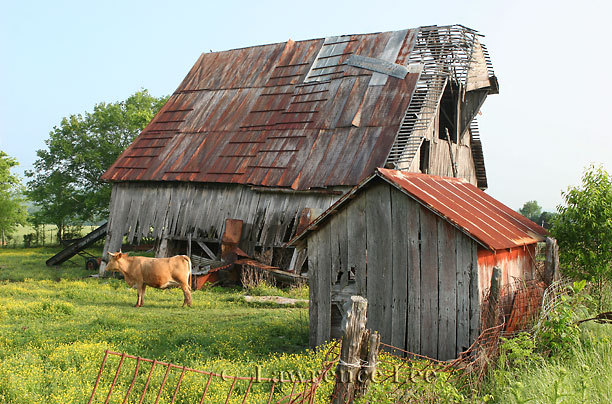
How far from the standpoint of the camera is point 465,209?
408 inches

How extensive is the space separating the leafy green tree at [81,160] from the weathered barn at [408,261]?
2840 cm

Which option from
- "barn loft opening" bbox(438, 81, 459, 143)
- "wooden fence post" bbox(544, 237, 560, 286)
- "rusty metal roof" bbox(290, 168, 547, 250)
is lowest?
"wooden fence post" bbox(544, 237, 560, 286)

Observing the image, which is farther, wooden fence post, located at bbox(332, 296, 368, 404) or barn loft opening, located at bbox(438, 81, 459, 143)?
barn loft opening, located at bbox(438, 81, 459, 143)

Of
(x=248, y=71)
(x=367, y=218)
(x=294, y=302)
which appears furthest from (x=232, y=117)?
(x=367, y=218)

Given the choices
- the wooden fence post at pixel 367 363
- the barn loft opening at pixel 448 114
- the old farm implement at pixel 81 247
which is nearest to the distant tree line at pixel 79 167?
the old farm implement at pixel 81 247

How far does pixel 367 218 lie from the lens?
31.9 ft

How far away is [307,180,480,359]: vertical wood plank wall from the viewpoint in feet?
28.8

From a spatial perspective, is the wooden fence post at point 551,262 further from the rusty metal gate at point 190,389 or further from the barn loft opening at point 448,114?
the barn loft opening at point 448,114

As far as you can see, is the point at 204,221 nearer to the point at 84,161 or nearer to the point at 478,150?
the point at 478,150

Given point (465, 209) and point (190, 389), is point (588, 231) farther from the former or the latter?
point (190, 389)

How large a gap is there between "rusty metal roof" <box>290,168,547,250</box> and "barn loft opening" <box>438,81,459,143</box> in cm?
976

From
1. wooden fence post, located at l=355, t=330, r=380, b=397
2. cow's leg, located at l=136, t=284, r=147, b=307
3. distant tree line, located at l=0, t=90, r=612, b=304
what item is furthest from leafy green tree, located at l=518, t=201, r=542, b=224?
wooden fence post, located at l=355, t=330, r=380, b=397

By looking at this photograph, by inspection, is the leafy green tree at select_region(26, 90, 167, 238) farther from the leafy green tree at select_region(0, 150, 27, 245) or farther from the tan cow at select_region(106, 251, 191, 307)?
the tan cow at select_region(106, 251, 191, 307)

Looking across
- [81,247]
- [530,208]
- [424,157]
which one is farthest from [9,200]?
[530,208]
